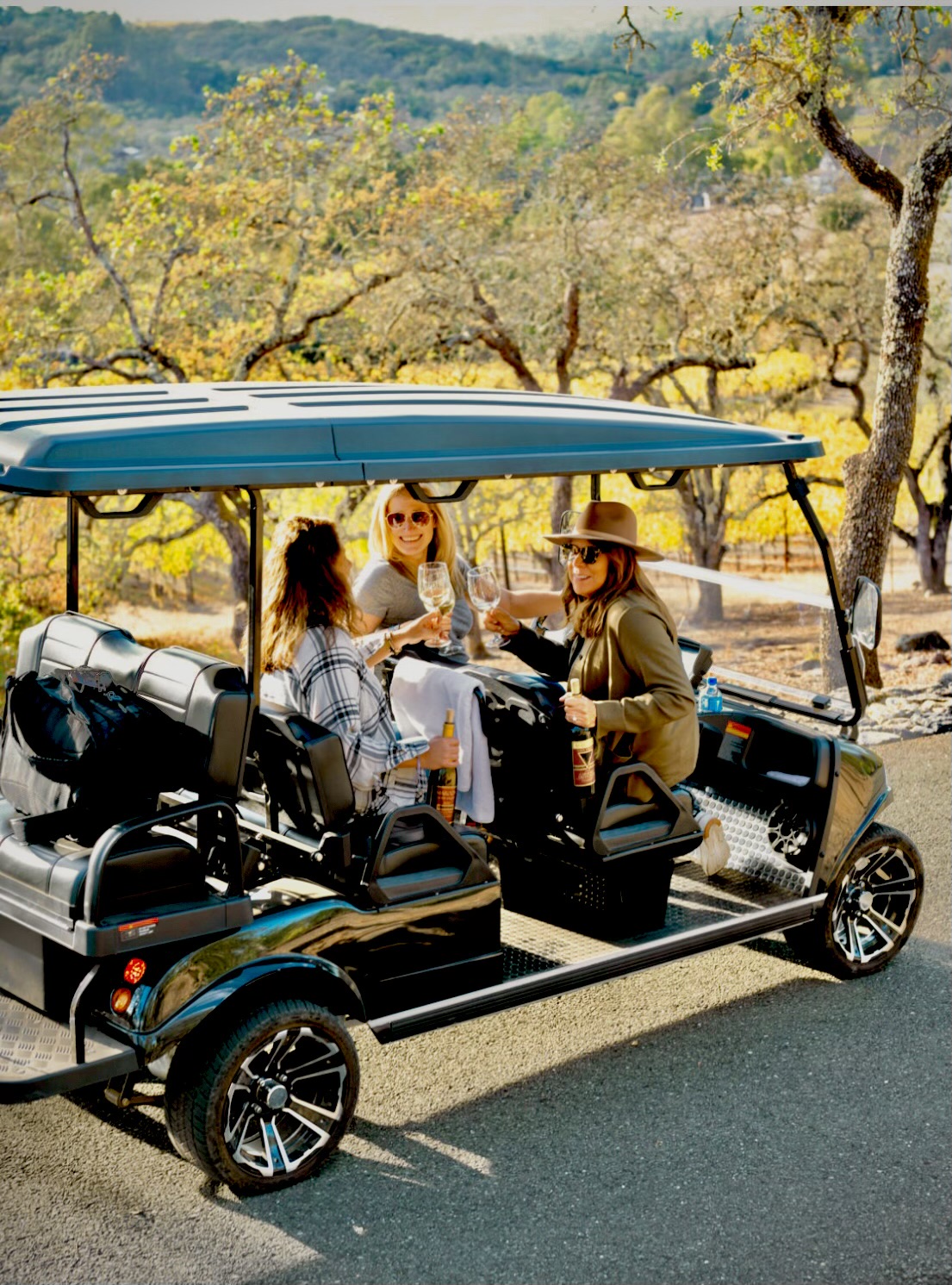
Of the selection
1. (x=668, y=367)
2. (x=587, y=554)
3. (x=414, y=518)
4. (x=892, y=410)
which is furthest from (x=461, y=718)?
(x=668, y=367)

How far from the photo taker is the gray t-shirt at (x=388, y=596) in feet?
17.9

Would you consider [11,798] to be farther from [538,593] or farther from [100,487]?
[538,593]

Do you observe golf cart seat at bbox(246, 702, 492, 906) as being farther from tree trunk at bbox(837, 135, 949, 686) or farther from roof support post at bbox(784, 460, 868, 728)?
tree trunk at bbox(837, 135, 949, 686)

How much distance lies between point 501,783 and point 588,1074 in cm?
98

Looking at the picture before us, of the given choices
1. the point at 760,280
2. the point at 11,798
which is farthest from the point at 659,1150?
the point at 760,280

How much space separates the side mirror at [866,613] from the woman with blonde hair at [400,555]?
56.0 inches

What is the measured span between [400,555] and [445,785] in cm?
123

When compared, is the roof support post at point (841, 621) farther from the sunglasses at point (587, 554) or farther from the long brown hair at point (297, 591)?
the long brown hair at point (297, 591)

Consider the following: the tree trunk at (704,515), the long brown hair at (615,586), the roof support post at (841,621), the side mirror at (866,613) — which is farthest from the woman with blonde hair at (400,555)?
the tree trunk at (704,515)

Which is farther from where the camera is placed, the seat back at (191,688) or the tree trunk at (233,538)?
the tree trunk at (233,538)

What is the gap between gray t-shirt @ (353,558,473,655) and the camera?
5.45 meters

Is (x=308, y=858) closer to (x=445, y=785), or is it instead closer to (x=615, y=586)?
(x=445, y=785)

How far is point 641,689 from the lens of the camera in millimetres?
4652

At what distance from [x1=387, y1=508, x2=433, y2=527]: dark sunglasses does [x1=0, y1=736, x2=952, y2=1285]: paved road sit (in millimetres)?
1808
